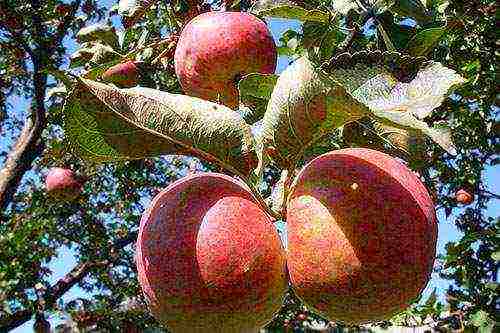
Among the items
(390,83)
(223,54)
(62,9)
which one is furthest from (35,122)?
(390,83)

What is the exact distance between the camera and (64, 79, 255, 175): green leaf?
A: 0.85 metres

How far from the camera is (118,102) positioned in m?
0.86

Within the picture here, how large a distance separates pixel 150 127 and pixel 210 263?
0.20 m

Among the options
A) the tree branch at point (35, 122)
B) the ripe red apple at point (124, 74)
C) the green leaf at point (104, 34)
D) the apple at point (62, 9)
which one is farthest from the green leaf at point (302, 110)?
the apple at point (62, 9)

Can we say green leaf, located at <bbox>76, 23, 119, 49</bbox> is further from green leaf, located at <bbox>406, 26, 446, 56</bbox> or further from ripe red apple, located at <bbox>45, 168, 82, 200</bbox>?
ripe red apple, located at <bbox>45, 168, 82, 200</bbox>

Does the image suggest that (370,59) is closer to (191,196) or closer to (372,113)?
(372,113)

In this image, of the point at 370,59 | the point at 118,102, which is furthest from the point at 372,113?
the point at 118,102

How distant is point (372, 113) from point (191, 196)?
27cm

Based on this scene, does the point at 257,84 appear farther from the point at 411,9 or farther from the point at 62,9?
the point at 62,9

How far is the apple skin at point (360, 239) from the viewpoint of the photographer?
800mm

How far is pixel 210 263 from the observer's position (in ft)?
2.68

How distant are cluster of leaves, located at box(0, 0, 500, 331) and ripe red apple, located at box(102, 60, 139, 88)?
0.11 ft

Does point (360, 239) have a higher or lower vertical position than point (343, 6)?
higher

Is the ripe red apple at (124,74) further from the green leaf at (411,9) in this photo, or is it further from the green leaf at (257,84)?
the green leaf at (257,84)
